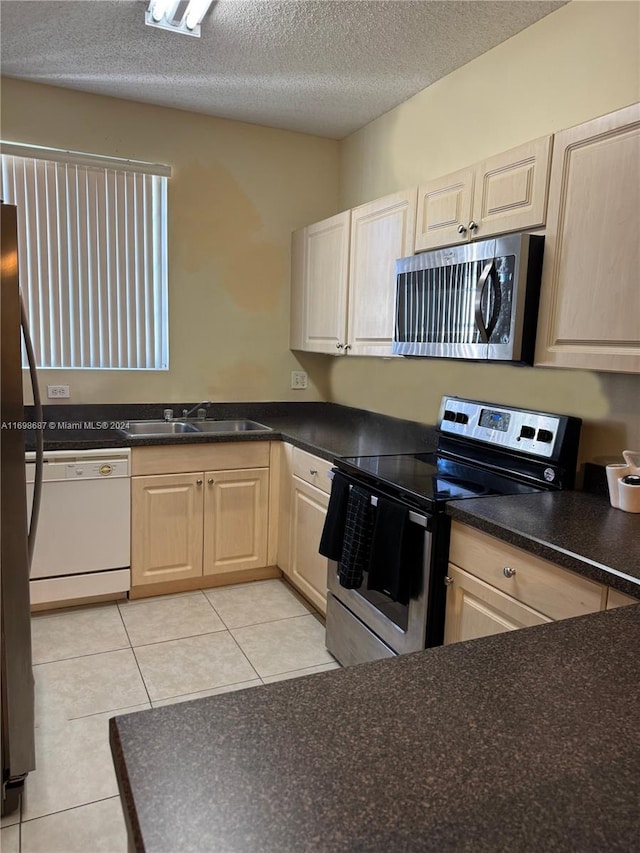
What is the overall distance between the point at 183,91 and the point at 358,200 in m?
1.14

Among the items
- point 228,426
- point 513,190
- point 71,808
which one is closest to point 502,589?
point 513,190

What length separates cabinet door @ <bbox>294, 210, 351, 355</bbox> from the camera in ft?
10.5

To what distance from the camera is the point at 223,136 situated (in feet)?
11.7

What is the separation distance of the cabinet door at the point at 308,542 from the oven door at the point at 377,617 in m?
0.24

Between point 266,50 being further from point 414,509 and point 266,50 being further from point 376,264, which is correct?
point 414,509

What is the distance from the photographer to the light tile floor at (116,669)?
1760 millimetres

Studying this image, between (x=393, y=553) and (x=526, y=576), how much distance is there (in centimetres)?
52

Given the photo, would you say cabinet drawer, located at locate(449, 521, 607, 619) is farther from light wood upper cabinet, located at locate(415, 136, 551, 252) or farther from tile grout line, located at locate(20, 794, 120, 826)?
tile grout line, located at locate(20, 794, 120, 826)

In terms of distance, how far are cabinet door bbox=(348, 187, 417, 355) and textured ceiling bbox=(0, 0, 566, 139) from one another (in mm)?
605

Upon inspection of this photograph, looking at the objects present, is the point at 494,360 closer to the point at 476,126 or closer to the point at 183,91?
the point at 476,126

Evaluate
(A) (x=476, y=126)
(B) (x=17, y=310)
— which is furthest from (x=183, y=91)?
(B) (x=17, y=310)

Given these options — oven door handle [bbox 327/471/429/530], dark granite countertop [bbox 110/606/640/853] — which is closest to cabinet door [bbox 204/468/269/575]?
oven door handle [bbox 327/471/429/530]

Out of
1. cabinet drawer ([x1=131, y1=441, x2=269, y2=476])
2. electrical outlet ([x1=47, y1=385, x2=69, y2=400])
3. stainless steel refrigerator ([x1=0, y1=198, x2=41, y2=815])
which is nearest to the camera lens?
stainless steel refrigerator ([x1=0, y1=198, x2=41, y2=815])

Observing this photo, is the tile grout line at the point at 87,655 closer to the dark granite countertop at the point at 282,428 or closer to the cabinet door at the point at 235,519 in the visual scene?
the cabinet door at the point at 235,519
